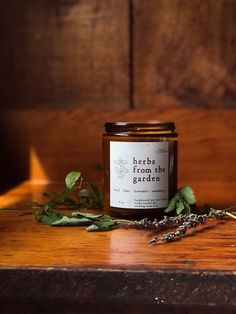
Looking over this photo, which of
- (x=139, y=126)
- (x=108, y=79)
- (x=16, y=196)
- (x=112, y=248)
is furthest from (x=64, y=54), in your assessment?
(x=112, y=248)

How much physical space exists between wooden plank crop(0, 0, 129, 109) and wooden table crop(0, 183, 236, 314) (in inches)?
21.5

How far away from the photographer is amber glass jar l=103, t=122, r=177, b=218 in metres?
0.60

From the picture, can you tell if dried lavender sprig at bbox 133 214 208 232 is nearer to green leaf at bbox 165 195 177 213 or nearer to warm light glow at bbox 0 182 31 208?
green leaf at bbox 165 195 177 213

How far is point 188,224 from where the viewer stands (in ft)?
1.87

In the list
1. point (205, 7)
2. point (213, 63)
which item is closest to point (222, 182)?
point (213, 63)

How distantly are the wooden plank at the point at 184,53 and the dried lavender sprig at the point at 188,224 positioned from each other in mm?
443

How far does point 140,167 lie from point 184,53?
1.65 feet

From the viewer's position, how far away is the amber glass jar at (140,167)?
0.60 meters

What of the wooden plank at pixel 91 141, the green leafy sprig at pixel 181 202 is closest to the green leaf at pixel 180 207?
the green leafy sprig at pixel 181 202

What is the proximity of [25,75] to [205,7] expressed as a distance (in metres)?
0.39

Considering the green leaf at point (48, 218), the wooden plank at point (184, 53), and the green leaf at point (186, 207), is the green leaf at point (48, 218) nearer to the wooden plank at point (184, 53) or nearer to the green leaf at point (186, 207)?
the green leaf at point (186, 207)

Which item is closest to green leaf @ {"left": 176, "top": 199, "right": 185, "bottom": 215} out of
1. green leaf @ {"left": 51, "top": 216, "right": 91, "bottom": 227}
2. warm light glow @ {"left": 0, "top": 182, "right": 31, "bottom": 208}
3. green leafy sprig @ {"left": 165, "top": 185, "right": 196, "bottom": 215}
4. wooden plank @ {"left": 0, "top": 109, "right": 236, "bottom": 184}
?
green leafy sprig @ {"left": 165, "top": 185, "right": 196, "bottom": 215}

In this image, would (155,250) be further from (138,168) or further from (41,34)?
Answer: (41,34)

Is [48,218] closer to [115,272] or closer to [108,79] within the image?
[115,272]
